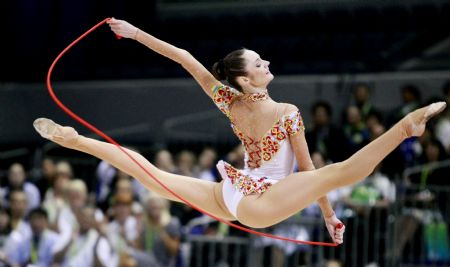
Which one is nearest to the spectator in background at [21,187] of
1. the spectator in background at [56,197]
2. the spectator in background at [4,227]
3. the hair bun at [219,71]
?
the spectator in background at [56,197]

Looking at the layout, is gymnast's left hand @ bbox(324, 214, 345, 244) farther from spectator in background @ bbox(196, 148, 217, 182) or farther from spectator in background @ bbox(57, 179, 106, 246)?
spectator in background @ bbox(196, 148, 217, 182)

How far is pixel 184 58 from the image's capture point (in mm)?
6816

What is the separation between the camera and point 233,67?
6.63 meters

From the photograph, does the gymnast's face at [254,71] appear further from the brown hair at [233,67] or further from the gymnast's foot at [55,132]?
the gymnast's foot at [55,132]

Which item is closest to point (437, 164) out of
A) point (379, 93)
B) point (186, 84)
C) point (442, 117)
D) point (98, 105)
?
point (442, 117)

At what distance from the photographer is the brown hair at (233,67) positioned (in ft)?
21.7

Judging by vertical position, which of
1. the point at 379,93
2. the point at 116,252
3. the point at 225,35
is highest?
the point at 225,35

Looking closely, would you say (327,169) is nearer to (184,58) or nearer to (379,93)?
(184,58)

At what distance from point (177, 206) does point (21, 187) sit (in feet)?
5.74

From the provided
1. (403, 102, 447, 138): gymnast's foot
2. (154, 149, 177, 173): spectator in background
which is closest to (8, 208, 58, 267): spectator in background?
(154, 149, 177, 173): spectator in background

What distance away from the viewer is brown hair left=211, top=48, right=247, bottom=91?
661 centimetres

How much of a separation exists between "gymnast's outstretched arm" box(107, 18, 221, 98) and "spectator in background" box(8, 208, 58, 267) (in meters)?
3.98

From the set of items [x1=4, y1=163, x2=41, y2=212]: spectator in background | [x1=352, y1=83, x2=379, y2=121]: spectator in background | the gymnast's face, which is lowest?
[x1=4, y1=163, x2=41, y2=212]: spectator in background

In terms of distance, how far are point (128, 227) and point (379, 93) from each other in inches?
154
